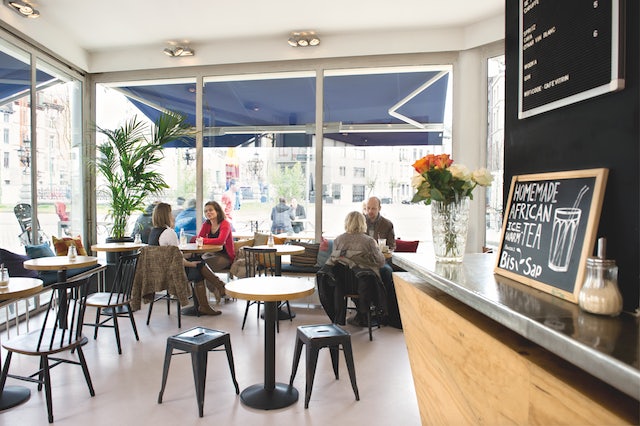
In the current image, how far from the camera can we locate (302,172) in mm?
6281

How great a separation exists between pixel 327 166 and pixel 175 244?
2.32 metres

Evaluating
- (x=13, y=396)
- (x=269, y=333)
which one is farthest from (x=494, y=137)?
(x=13, y=396)

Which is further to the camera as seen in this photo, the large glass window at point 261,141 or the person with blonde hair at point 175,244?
the large glass window at point 261,141

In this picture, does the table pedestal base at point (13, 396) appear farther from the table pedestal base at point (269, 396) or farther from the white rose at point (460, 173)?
the white rose at point (460, 173)

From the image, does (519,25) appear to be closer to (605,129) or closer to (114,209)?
(605,129)

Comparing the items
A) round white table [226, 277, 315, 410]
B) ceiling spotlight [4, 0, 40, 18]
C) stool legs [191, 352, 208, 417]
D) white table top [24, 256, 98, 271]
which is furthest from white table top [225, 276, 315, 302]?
ceiling spotlight [4, 0, 40, 18]

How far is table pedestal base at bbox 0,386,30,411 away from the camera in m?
3.02

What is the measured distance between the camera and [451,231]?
2.04 meters

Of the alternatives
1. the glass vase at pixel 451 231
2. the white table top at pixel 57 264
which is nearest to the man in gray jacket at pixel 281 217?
the white table top at pixel 57 264

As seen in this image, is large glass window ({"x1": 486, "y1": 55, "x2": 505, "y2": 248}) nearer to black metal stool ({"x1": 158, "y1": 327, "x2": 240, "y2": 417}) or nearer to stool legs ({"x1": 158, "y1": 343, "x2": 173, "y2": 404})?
black metal stool ({"x1": 158, "y1": 327, "x2": 240, "y2": 417})

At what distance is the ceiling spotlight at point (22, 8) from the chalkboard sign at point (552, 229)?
5.26m

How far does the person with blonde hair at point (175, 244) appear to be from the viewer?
16.6ft

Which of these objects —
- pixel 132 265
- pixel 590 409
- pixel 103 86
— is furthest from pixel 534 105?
pixel 103 86

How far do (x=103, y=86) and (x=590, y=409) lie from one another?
724cm
